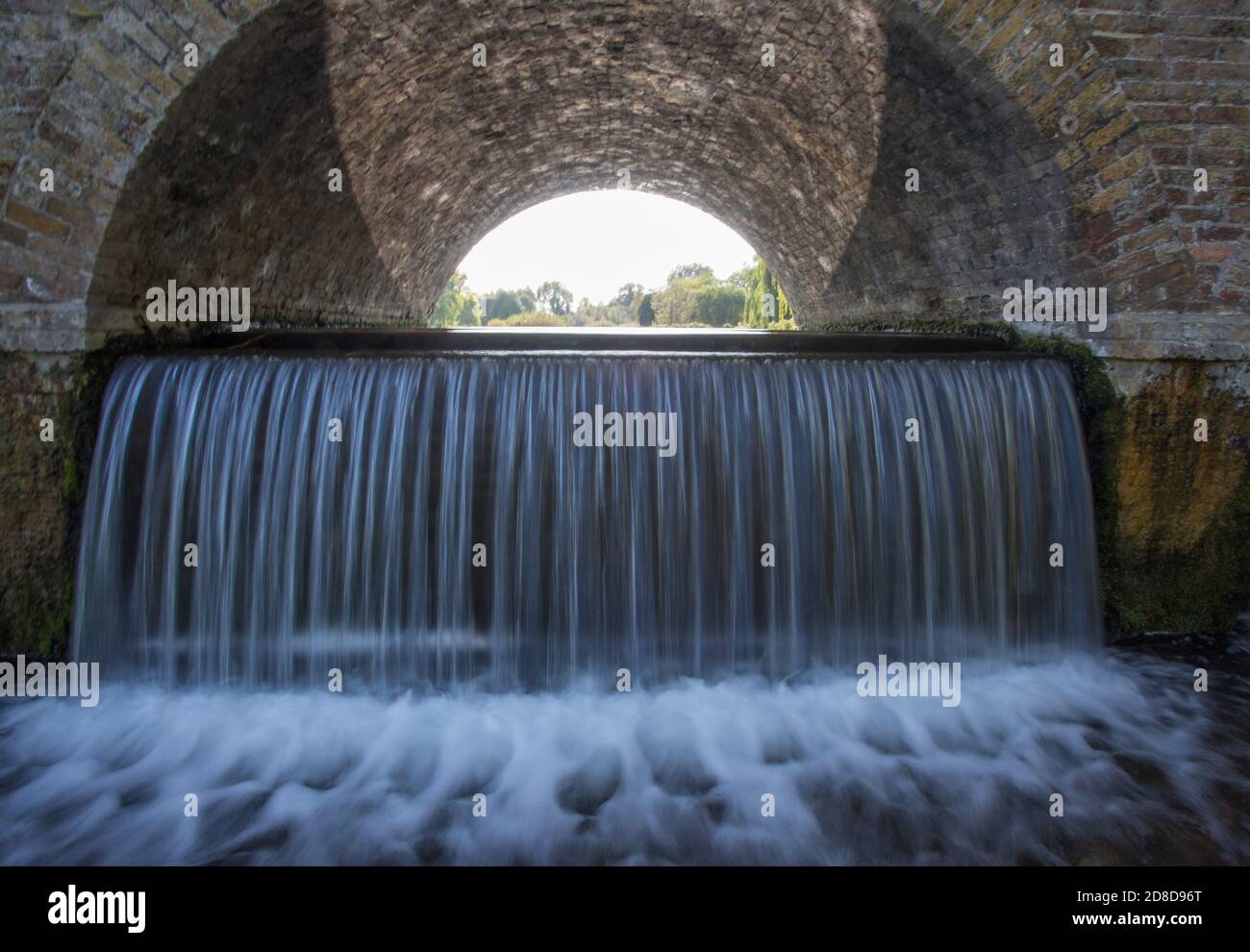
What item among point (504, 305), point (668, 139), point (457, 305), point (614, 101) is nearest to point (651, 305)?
point (457, 305)

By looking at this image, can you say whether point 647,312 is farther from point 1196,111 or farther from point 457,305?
point 1196,111

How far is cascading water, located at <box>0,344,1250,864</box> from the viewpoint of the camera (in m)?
4.11

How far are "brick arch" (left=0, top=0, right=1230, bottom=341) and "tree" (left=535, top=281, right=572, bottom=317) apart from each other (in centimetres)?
8668

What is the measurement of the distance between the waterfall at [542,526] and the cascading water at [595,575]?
0.02 m

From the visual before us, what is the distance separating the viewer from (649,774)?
12.4 ft

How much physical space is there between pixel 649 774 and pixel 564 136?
8636mm

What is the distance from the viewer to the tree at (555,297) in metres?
95.7

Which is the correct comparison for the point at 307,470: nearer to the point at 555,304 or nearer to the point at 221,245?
the point at 221,245

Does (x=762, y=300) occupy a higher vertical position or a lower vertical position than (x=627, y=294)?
lower

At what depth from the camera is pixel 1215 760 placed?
152 inches

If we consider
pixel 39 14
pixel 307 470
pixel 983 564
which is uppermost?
pixel 39 14

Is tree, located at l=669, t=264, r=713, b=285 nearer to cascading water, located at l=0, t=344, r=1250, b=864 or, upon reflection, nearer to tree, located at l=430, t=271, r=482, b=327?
tree, located at l=430, t=271, r=482, b=327

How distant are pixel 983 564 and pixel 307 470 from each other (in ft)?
13.7

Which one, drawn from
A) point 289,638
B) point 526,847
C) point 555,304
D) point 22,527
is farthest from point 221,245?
point 555,304
